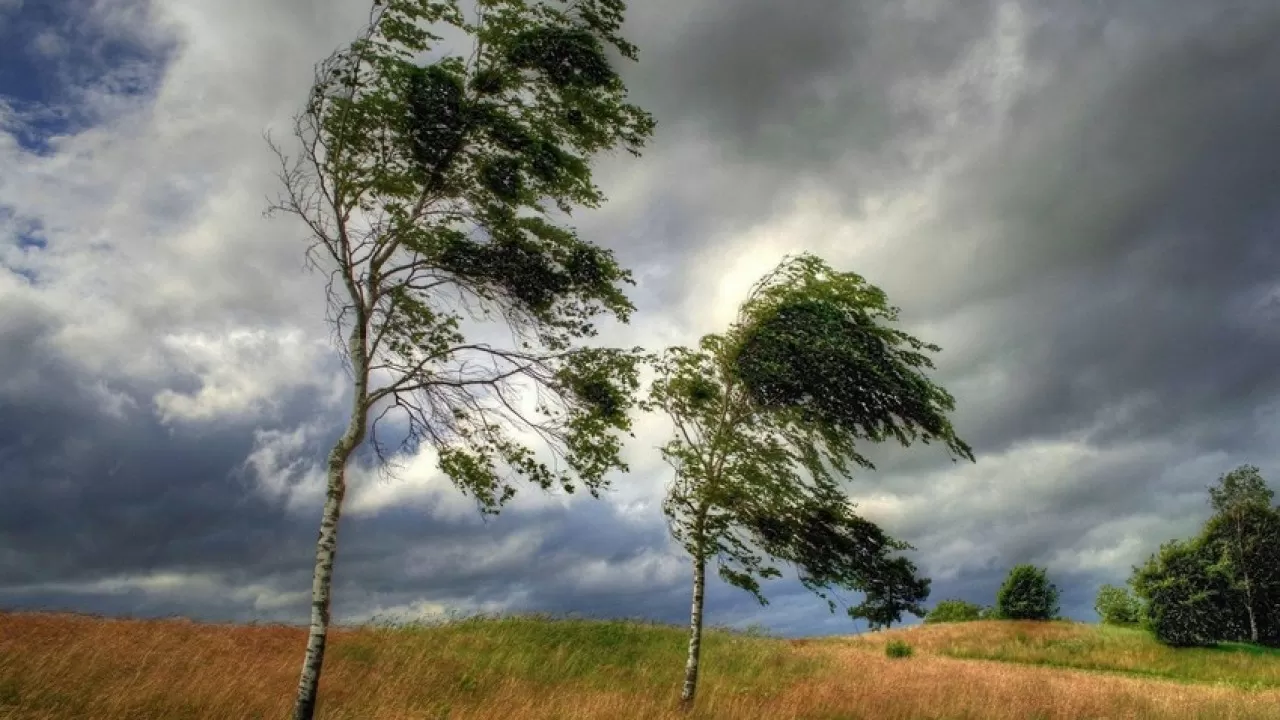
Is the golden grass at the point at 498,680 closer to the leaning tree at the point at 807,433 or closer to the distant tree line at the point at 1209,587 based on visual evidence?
the leaning tree at the point at 807,433

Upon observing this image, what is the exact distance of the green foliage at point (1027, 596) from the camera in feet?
141

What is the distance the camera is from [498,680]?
15.8 metres

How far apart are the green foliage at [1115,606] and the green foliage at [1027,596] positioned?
3.61 m

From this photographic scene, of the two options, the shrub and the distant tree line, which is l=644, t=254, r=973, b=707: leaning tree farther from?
the distant tree line

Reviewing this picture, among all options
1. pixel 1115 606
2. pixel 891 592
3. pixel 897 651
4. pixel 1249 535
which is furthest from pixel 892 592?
pixel 1249 535

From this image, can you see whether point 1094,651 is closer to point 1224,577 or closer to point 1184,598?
point 1184,598

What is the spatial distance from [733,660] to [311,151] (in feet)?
57.6

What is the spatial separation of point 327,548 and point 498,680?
269 inches

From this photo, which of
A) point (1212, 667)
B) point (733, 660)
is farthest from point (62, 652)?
point (1212, 667)

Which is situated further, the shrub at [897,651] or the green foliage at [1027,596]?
the green foliage at [1027,596]

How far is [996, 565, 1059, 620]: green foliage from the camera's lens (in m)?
42.9

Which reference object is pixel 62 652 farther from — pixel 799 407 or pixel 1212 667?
pixel 1212 667

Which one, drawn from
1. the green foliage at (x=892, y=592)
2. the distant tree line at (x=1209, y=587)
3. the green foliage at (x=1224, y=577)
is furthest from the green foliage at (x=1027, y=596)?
the green foliage at (x=892, y=592)

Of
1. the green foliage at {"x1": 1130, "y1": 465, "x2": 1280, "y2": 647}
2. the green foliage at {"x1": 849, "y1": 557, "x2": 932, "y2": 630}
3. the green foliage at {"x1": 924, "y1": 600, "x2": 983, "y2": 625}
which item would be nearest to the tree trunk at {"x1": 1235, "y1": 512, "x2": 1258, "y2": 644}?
the green foliage at {"x1": 1130, "y1": 465, "x2": 1280, "y2": 647}
